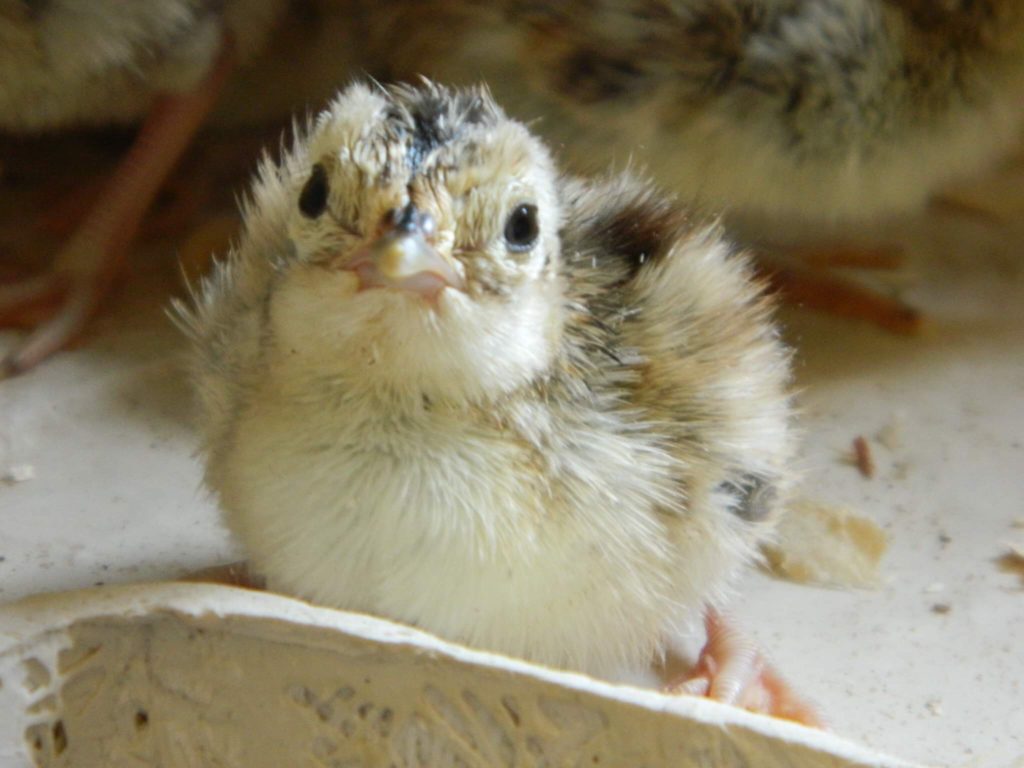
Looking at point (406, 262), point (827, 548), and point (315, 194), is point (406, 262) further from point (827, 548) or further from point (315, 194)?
point (827, 548)

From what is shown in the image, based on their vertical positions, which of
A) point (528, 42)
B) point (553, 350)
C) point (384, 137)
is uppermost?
point (528, 42)

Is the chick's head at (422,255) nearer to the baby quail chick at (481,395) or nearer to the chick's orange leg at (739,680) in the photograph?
the baby quail chick at (481,395)

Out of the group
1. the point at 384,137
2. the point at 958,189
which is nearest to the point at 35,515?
the point at 384,137

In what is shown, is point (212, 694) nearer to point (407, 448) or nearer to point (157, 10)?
point (407, 448)

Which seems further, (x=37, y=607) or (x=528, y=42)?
(x=528, y=42)

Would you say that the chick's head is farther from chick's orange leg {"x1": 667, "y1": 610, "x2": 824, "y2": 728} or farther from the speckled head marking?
chick's orange leg {"x1": 667, "y1": 610, "x2": 824, "y2": 728}

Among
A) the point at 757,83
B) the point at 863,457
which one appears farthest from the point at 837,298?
the point at 757,83

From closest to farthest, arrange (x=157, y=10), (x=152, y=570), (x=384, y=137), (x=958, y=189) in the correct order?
(x=384, y=137) < (x=152, y=570) < (x=157, y=10) < (x=958, y=189)

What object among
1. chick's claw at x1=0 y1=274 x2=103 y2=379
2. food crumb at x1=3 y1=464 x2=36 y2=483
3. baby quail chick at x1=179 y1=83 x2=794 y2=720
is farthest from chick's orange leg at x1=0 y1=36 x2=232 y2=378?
baby quail chick at x1=179 y1=83 x2=794 y2=720
